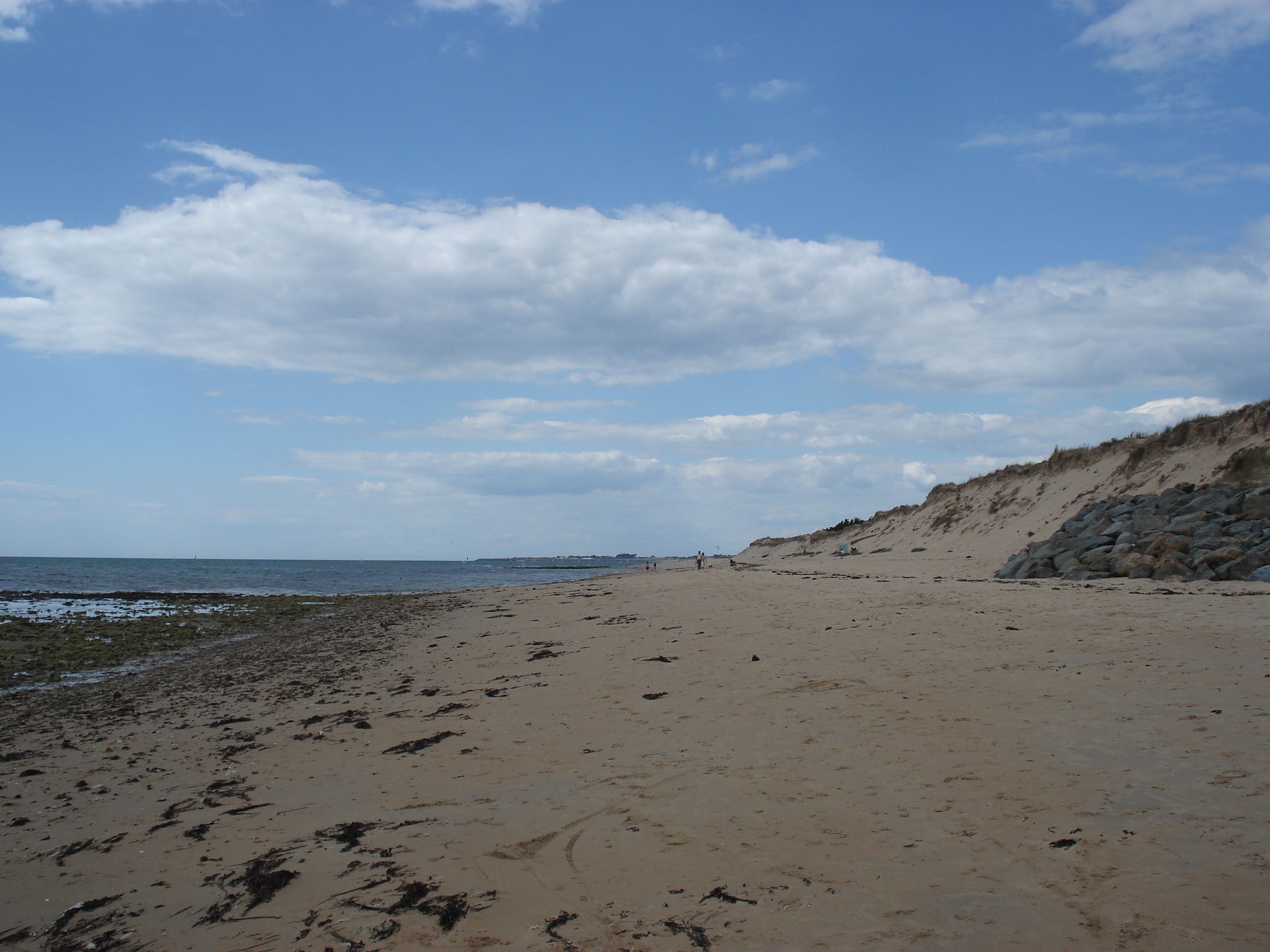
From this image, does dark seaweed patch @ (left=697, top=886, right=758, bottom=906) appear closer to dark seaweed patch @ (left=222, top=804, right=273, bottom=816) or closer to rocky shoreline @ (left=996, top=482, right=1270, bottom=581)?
dark seaweed patch @ (left=222, top=804, right=273, bottom=816)

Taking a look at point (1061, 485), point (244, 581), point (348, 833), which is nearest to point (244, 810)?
point (348, 833)

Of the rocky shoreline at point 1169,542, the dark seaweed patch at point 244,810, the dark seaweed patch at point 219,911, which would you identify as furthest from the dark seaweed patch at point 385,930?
the rocky shoreline at point 1169,542

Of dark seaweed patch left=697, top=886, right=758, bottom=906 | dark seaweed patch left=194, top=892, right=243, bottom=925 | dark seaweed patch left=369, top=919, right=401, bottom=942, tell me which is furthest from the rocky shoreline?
dark seaweed patch left=194, top=892, right=243, bottom=925

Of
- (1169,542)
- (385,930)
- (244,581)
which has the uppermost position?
(1169,542)

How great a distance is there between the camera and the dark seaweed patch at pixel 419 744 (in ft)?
20.6

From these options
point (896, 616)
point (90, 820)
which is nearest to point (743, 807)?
point (90, 820)

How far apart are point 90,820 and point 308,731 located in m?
2.26

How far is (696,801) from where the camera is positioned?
461cm

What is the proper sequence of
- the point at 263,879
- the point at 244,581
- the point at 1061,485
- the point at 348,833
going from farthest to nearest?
1. the point at 244,581
2. the point at 1061,485
3. the point at 348,833
4. the point at 263,879

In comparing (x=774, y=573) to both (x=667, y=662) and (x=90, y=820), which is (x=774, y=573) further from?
(x=90, y=820)

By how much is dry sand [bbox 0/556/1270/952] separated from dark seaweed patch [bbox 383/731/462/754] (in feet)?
0.38

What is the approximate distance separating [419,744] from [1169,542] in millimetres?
16488

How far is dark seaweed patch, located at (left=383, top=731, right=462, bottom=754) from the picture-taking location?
6277 millimetres

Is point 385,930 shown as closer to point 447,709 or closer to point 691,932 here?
point 691,932
